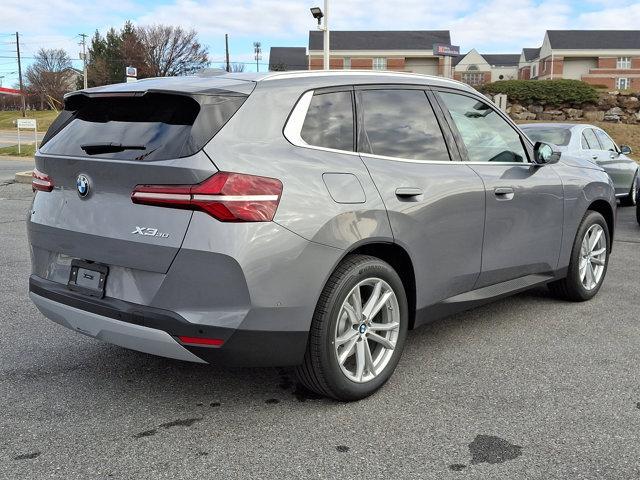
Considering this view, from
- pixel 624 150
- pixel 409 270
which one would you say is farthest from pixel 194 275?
pixel 624 150

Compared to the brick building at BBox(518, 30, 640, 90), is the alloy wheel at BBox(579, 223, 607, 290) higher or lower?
lower

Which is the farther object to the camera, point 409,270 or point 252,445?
point 409,270

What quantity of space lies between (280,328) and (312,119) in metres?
1.11

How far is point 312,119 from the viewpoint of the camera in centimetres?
337

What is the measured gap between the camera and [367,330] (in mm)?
3477

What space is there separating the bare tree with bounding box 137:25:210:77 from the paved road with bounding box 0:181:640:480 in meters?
70.1

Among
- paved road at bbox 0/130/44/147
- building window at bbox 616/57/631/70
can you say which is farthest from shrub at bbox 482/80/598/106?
building window at bbox 616/57/631/70

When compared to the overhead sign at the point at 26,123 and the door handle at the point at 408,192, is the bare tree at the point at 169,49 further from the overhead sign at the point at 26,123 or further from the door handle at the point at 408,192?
the door handle at the point at 408,192

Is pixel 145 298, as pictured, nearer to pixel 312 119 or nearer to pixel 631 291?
pixel 312 119

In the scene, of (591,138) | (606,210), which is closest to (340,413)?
(606,210)

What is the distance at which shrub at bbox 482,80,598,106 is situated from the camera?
3191 cm

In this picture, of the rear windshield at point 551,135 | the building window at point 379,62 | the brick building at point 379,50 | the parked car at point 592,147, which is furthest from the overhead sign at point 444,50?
the rear windshield at point 551,135

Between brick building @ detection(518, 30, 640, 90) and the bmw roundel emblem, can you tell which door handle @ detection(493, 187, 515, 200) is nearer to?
the bmw roundel emblem

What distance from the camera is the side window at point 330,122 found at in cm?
333
